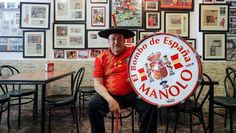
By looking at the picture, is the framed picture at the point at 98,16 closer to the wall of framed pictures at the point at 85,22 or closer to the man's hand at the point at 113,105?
the wall of framed pictures at the point at 85,22

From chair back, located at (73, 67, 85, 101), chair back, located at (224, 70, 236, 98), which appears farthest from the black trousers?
chair back, located at (224, 70, 236, 98)

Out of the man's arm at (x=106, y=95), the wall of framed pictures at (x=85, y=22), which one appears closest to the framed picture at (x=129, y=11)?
the wall of framed pictures at (x=85, y=22)

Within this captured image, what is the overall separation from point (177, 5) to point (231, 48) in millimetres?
1207

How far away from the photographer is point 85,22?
3.79m

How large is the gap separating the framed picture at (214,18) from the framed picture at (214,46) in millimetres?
119

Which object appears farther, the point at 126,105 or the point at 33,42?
the point at 33,42

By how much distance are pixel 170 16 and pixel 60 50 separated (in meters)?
2.03

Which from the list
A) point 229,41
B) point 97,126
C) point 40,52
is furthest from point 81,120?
point 229,41

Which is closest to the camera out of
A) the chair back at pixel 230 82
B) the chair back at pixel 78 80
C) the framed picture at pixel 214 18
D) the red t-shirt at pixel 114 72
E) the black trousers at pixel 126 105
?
the black trousers at pixel 126 105

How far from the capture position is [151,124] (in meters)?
1.76

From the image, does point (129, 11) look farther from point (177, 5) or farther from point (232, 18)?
point (232, 18)

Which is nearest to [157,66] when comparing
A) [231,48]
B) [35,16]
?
[231,48]

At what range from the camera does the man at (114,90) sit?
179 cm

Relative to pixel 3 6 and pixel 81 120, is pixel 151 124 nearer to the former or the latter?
pixel 81 120
